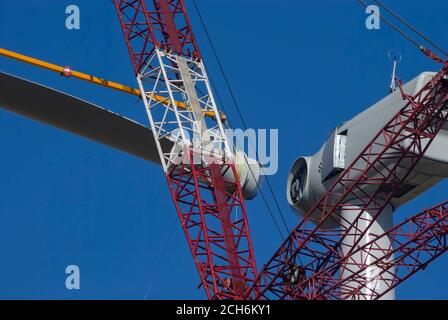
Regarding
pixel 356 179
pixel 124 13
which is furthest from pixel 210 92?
pixel 356 179

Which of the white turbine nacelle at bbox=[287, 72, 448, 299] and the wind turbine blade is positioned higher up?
the wind turbine blade

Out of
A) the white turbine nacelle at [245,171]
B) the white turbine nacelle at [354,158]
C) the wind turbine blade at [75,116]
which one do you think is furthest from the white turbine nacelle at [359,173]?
the wind turbine blade at [75,116]

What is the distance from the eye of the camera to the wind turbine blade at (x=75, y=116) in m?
83.3

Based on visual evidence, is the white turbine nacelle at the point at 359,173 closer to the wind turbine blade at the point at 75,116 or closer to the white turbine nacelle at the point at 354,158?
the white turbine nacelle at the point at 354,158

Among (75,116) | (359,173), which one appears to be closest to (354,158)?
(359,173)

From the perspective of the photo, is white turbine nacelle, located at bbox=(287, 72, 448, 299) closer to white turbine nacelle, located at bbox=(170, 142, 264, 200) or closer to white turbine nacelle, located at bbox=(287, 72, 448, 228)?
white turbine nacelle, located at bbox=(287, 72, 448, 228)

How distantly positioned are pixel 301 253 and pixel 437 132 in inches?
429

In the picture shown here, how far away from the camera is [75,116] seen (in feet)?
282

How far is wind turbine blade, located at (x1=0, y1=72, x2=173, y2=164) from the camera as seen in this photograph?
83312 millimetres

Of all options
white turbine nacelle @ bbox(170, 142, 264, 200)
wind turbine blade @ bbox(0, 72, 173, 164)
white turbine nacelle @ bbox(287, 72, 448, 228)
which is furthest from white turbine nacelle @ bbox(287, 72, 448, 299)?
wind turbine blade @ bbox(0, 72, 173, 164)

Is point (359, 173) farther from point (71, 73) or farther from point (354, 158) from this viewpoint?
point (71, 73)

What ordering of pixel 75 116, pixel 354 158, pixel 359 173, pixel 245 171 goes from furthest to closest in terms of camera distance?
1. pixel 75 116
2. pixel 245 171
3. pixel 354 158
4. pixel 359 173

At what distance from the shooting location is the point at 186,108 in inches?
3344

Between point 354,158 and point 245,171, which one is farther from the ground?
point 245,171
